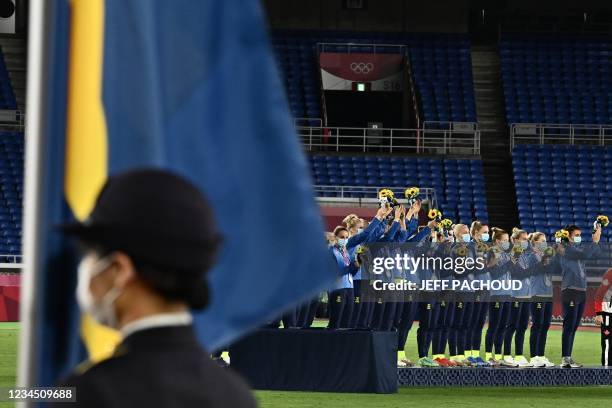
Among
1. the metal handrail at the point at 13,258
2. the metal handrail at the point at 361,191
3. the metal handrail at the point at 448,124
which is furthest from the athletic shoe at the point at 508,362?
the metal handrail at the point at 448,124

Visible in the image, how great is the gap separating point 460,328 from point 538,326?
91 cm

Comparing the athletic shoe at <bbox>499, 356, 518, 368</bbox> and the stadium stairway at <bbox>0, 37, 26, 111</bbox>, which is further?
the stadium stairway at <bbox>0, 37, 26, 111</bbox>

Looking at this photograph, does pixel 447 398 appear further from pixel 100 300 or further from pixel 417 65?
pixel 417 65

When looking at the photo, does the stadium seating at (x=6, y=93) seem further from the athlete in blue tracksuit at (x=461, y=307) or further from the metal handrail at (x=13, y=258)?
the athlete in blue tracksuit at (x=461, y=307)

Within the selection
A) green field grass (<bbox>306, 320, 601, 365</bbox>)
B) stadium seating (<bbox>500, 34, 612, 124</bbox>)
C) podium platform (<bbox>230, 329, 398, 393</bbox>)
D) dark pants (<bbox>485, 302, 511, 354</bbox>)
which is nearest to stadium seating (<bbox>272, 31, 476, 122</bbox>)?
stadium seating (<bbox>500, 34, 612, 124</bbox>)

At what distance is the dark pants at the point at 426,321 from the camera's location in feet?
50.3

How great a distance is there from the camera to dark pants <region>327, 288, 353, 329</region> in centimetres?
1467

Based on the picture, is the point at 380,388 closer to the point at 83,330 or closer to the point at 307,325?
the point at 307,325

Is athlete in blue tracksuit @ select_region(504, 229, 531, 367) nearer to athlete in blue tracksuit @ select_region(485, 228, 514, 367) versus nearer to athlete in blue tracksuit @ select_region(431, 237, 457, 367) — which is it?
athlete in blue tracksuit @ select_region(485, 228, 514, 367)

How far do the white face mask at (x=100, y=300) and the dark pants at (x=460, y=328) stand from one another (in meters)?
13.3

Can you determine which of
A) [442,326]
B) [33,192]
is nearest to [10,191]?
[442,326]

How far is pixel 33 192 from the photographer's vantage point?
2631mm

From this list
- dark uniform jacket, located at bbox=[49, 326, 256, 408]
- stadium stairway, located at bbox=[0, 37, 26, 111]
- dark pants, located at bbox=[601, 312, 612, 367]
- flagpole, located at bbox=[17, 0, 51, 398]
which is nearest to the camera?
dark uniform jacket, located at bbox=[49, 326, 256, 408]

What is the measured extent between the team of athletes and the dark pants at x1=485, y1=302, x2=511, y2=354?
0.04 feet
